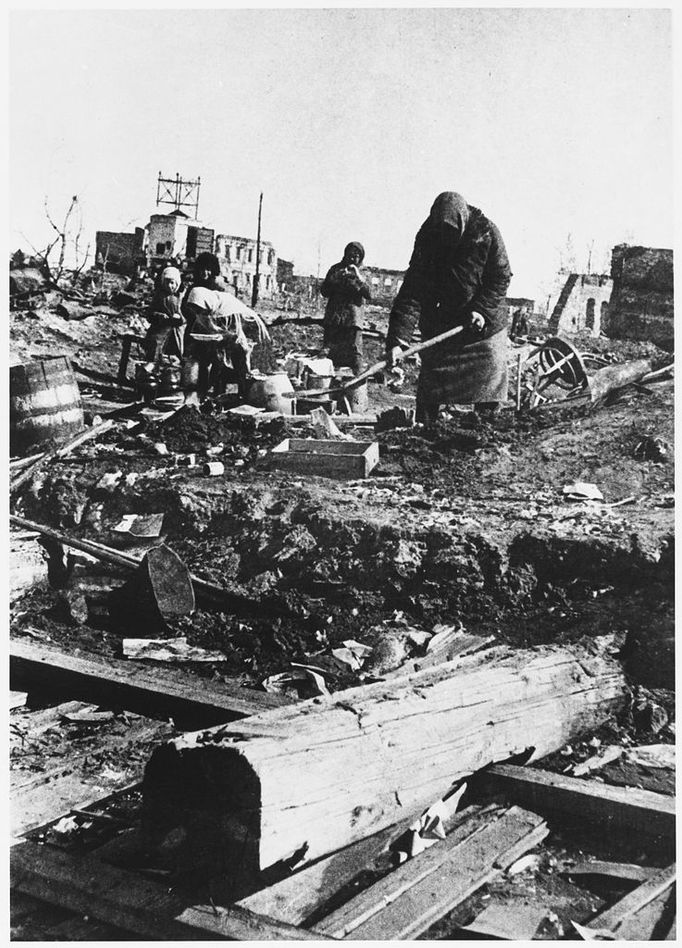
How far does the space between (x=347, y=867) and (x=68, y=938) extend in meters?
0.80

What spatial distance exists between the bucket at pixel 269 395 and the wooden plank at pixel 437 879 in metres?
5.84

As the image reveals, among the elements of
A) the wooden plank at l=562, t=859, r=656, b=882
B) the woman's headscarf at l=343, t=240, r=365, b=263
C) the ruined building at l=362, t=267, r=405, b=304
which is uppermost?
the ruined building at l=362, t=267, r=405, b=304

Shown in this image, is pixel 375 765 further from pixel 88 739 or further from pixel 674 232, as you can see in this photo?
pixel 674 232

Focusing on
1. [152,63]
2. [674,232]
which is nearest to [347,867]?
[674,232]

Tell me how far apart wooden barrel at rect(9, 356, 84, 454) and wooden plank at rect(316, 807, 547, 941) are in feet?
18.3

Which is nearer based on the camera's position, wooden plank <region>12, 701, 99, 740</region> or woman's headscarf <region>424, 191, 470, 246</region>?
wooden plank <region>12, 701, 99, 740</region>

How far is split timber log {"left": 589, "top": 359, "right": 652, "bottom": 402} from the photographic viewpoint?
8.34 metres

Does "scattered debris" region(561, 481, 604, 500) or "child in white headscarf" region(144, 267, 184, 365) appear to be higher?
"child in white headscarf" region(144, 267, 184, 365)

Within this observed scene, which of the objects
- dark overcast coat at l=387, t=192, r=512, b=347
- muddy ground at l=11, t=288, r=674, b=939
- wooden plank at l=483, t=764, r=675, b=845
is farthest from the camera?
dark overcast coat at l=387, t=192, r=512, b=347

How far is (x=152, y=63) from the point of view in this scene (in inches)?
175

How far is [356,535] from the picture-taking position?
4.78m

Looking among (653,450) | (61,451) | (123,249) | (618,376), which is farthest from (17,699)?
(123,249)

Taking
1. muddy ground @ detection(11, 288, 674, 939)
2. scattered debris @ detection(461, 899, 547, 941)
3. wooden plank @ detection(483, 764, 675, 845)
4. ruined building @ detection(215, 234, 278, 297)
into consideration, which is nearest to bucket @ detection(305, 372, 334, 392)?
muddy ground @ detection(11, 288, 674, 939)

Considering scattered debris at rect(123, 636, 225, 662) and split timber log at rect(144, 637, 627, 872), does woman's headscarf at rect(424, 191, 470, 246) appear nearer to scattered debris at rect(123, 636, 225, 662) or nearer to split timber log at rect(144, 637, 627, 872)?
scattered debris at rect(123, 636, 225, 662)
